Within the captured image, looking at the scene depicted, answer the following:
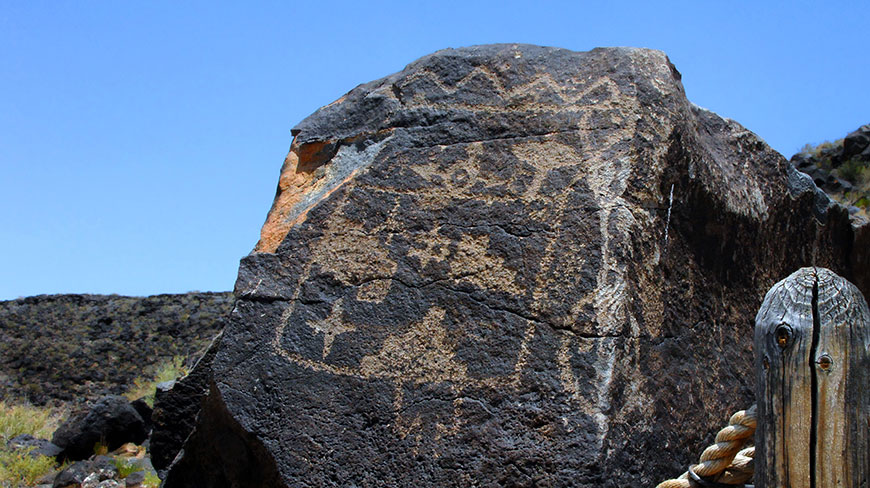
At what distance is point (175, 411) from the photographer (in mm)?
3375

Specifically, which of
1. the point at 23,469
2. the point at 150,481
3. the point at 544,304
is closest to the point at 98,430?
the point at 23,469

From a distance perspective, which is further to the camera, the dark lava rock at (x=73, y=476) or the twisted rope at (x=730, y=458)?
the dark lava rock at (x=73, y=476)

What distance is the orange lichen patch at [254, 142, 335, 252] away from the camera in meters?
3.11

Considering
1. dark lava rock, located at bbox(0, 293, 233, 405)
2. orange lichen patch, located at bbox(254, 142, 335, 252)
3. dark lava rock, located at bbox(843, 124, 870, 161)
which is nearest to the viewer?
orange lichen patch, located at bbox(254, 142, 335, 252)

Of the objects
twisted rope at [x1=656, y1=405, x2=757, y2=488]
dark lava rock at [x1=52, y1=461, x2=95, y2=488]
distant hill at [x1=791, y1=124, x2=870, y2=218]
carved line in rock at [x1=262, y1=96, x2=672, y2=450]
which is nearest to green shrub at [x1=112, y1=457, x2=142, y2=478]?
dark lava rock at [x1=52, y1=461, x2=95, y2=488]

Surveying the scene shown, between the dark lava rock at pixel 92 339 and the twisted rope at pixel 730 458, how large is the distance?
9.07 metres

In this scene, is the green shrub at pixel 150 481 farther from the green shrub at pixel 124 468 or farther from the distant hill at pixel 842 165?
the distant hill at pixel 842 165

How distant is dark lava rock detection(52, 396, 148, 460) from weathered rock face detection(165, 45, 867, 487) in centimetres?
368

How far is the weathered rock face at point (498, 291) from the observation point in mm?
2379

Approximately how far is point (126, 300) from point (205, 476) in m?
11.5

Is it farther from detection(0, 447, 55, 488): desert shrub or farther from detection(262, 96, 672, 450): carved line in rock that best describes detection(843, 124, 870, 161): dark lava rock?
detection(262, 96, 672, 450): carved line in rock

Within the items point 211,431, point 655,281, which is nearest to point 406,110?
point 655,281

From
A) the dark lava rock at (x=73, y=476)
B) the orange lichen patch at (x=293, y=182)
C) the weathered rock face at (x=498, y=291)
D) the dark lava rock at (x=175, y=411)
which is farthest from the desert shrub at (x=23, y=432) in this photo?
the orange lichen patch at (x=293, y=182)

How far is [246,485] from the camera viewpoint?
270 cm
